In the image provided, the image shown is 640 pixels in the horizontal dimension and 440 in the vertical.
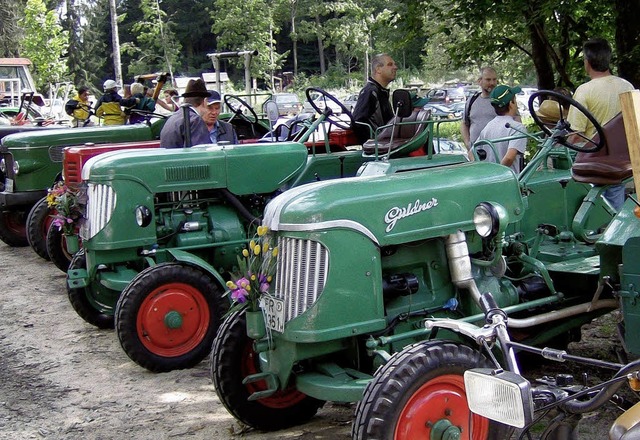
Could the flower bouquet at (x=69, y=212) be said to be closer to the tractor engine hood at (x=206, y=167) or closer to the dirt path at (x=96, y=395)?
the tractor engine hood at (x=206, y=167)

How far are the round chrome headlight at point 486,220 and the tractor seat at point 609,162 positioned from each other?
2.89 ft

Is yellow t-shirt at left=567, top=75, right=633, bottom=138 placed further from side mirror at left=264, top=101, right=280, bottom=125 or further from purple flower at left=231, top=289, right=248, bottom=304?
side mirror at left=264, top=101, right=280, bottom=125

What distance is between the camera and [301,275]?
373 cm

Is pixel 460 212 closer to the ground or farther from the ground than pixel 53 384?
farther from the ground

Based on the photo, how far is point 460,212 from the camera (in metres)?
4.05

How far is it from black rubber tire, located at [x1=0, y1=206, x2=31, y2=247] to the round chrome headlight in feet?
25.6

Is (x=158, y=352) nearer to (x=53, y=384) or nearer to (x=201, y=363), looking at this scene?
(x=201, y=363)

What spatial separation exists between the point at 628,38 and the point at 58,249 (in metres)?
6.27

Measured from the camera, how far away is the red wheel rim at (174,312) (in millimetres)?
5578

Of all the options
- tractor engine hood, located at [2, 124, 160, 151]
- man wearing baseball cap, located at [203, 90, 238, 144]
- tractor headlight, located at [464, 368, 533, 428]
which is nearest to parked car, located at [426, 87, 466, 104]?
tractor engine hood, located at [2, 124, 160, 151]

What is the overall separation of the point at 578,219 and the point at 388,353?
1.67m

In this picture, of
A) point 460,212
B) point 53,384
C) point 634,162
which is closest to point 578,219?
point 460,212

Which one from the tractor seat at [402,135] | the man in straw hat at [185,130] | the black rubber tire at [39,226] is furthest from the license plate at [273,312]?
the black rubber tire at [39,226]

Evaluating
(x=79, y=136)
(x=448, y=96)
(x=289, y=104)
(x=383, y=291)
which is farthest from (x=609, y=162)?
(x=448, y=96)
